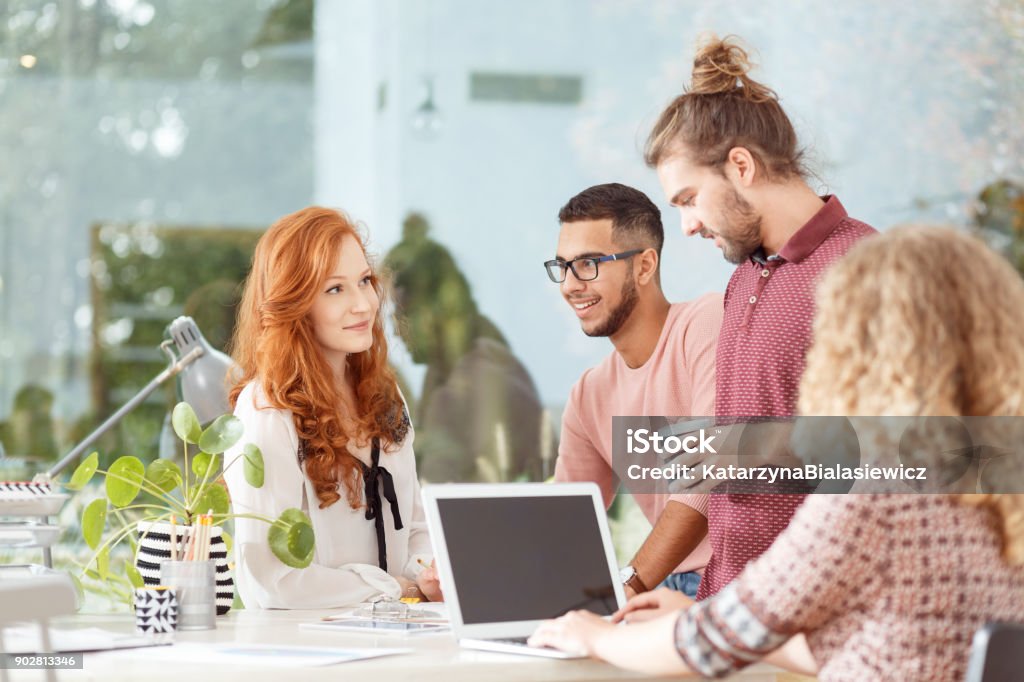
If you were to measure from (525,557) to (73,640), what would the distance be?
714 mm

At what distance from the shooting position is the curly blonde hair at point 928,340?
4.87 feet

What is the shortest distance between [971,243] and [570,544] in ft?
2.77

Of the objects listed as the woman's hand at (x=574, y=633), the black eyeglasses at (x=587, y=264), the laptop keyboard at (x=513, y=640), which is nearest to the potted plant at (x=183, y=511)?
the laptop keyboard at (x=513, y=640)

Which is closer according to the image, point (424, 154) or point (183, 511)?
point (183, 511)

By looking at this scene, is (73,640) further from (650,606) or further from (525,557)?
(650,606)

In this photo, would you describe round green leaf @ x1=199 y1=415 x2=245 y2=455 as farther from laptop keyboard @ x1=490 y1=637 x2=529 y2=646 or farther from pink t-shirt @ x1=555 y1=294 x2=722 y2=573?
pink t-shirt @ x1=555 y1=294 x2=722 y2=573

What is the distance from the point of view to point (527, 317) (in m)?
5.32

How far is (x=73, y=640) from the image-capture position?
6.43ft

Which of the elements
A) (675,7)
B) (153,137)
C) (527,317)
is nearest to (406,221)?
(527,317)

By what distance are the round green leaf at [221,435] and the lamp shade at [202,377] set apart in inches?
34.4

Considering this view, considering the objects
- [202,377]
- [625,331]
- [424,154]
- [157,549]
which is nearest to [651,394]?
[625,331]

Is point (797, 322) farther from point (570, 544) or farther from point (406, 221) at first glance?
point (406, 221)

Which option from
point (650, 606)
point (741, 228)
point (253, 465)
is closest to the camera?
point (650, 606)

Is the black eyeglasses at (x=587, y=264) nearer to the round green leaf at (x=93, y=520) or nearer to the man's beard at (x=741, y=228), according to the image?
the man's beard at (x=741, y=228)
